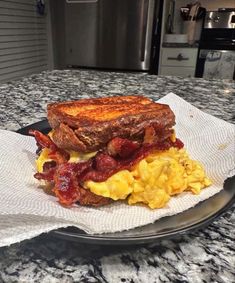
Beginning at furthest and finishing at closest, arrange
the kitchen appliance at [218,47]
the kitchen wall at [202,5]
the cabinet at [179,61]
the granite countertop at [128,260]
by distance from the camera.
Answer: the kitchen wall at [202,5] < the cabinet at [179,61] < the kitchen appliance at [218,47] < the granite countertop at [128,260]

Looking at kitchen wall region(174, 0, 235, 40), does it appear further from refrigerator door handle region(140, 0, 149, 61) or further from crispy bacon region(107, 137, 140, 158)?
crispy bacon region(107, 137, 140, 158)

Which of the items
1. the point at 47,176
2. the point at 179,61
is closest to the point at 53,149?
the point at 47,176

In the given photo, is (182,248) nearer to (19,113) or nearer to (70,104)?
(70,104)

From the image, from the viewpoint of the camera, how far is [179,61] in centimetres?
266

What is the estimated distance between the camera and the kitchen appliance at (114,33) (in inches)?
103

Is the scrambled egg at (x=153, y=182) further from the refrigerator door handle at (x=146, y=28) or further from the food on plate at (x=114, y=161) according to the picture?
the refrigerator door handle at (x=146, y=28)

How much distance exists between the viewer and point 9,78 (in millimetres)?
2785

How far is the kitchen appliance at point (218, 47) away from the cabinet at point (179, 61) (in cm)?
6

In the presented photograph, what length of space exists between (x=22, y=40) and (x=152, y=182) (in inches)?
115

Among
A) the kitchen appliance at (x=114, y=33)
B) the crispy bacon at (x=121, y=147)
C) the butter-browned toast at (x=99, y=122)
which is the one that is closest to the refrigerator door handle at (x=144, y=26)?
the kitchen appliance at (x=114, y=33)

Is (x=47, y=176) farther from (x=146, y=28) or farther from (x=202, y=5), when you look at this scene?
(x=202, y=5)

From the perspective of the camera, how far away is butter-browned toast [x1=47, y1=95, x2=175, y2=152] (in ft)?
1.27

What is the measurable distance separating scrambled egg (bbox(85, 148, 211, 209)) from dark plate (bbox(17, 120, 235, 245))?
4 centimetres

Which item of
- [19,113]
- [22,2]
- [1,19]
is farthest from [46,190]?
[22,2]
